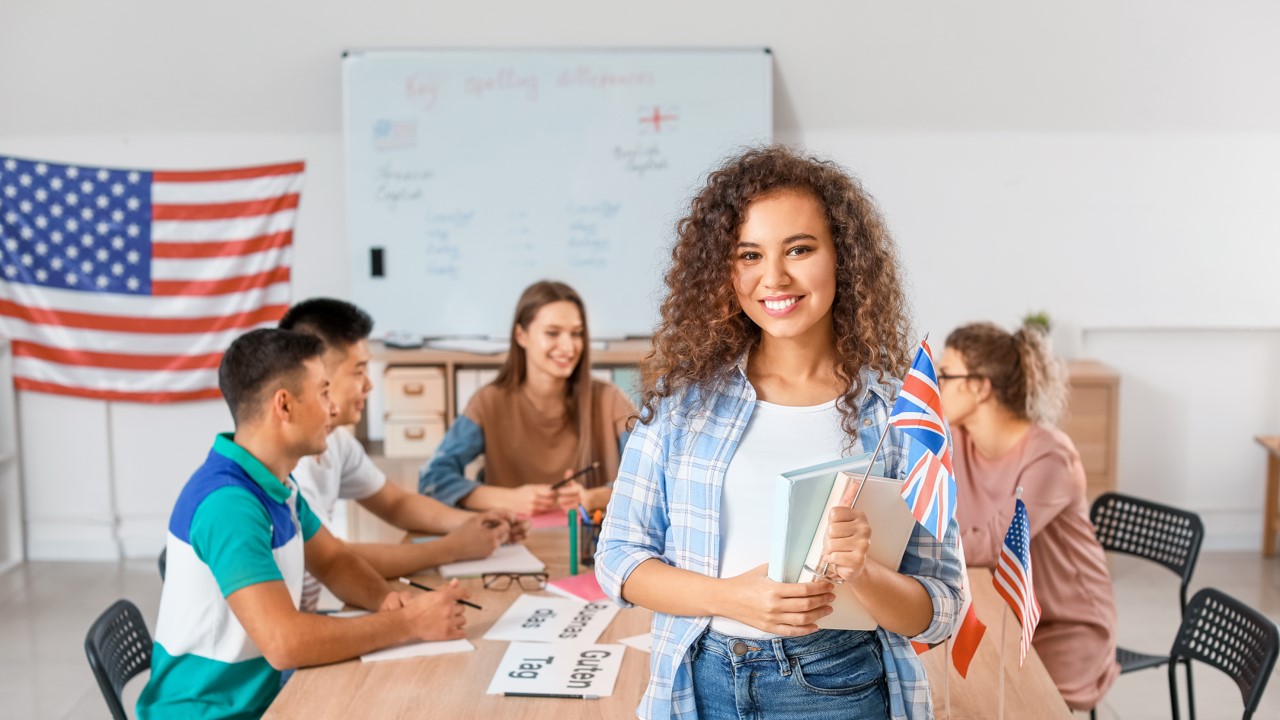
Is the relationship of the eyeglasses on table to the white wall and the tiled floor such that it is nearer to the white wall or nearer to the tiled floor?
the tiled floor

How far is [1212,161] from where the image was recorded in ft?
16.9

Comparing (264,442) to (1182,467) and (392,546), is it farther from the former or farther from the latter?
(1182,467)

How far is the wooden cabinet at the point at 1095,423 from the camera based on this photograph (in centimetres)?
484

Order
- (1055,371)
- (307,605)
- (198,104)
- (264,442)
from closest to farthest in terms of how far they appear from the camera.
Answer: (264,442) < (307,605) < (1055,371) < (198,104)

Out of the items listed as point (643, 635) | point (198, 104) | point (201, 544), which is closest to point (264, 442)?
point (201, 544)

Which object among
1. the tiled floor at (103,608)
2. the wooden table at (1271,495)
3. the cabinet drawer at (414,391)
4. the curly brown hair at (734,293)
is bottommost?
the tiled floor at (103,608)

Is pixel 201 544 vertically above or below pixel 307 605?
above

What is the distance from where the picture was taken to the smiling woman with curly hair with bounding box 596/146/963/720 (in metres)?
1.52

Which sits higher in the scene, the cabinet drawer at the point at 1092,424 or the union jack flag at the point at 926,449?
the union jack flag at the point at 926,449

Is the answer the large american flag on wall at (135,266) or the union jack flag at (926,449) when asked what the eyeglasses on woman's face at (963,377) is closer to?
the union jack flag at (926,449)

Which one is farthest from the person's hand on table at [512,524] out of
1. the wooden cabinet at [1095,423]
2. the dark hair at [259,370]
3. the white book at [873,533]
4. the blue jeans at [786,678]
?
the wooden cabinet at [1095,423]

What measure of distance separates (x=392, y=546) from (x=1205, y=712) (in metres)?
2.57

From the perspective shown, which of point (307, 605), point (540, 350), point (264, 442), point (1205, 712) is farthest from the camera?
point (1205, 712)

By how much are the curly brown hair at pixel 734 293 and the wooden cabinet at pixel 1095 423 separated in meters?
3.51
